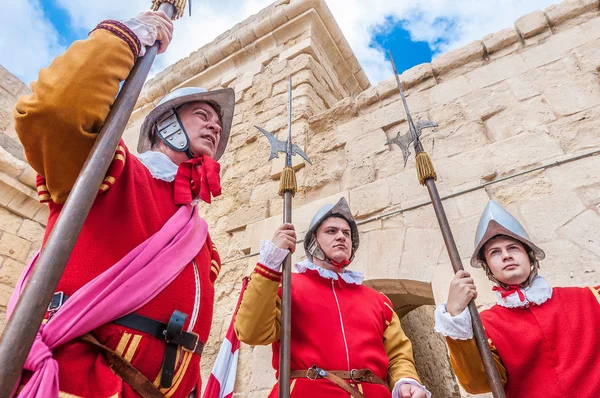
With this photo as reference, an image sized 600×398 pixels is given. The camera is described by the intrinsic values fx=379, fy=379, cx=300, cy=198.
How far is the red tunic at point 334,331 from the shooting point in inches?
62.2

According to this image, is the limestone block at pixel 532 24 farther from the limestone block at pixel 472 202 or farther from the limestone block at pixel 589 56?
the limestone block at pixel 472 202

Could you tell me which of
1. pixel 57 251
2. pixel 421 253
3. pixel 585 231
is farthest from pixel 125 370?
pixel 585 231

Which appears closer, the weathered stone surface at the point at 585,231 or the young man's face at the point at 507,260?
the young man's face at the point at 507,260

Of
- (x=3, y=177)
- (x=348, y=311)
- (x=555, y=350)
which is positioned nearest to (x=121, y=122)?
(x=348, y=311)

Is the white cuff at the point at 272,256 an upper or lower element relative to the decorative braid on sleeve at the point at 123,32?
lower

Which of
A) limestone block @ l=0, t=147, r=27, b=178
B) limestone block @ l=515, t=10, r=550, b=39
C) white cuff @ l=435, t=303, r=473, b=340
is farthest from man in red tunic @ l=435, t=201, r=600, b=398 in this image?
limestone block @ l=0, t=147, r=27, b=178

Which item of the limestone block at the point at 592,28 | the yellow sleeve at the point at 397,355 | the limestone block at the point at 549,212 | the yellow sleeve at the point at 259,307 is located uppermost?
the limestone block at the point at 592,28

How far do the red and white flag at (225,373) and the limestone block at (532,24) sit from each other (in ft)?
8.84

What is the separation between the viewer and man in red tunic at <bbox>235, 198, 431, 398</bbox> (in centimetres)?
157

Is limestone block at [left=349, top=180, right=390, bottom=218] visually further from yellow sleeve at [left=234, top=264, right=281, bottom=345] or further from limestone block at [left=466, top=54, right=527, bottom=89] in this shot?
yellow sleeve at [left=234, top=264, right=281, bottom=345]

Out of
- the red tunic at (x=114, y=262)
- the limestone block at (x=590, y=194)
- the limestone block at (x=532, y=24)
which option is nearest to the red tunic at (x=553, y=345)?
the limestone block at (x=590, y=194)

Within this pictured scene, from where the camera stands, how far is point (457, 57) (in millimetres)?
2996

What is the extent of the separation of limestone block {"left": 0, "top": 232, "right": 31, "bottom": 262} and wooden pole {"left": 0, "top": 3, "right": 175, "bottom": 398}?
412 cm

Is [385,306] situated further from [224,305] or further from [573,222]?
[224,305]
